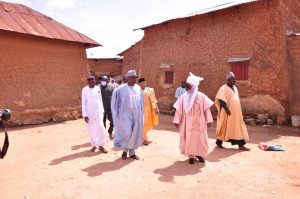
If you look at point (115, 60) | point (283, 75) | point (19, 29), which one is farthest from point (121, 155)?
point (115, 60)

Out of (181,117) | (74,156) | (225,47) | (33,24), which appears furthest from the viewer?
(225,47)

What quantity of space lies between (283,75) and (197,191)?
852 centimetres

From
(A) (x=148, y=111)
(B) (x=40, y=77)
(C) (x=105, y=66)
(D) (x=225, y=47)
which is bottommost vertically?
(A) (x=148, y=111)

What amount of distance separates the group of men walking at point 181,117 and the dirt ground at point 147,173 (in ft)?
1.05

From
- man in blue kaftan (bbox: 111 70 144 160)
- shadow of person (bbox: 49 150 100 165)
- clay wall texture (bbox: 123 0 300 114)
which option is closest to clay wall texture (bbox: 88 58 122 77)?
clay wall texture (bbox: 123 0 300 114)

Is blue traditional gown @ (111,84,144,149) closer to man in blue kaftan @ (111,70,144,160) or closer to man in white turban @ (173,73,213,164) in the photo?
man in blue kaftan @ (111,70,144,160)

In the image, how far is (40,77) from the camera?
1187 cm

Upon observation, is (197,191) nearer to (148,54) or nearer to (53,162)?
(53,162)

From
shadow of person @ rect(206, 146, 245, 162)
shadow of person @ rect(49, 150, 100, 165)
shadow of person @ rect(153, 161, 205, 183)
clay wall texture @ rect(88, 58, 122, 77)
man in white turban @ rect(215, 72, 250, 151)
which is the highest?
clay wall texture @ rect(88, 58, 122, 77)

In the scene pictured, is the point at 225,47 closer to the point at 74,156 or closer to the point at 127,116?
the point at 127,116

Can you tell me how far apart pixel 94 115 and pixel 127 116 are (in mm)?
1252

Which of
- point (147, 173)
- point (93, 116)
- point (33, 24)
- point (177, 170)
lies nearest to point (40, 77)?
→ point (33, 24)

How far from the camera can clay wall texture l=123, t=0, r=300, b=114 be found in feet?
38.5

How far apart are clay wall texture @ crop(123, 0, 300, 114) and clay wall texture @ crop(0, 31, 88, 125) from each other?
429 cm
